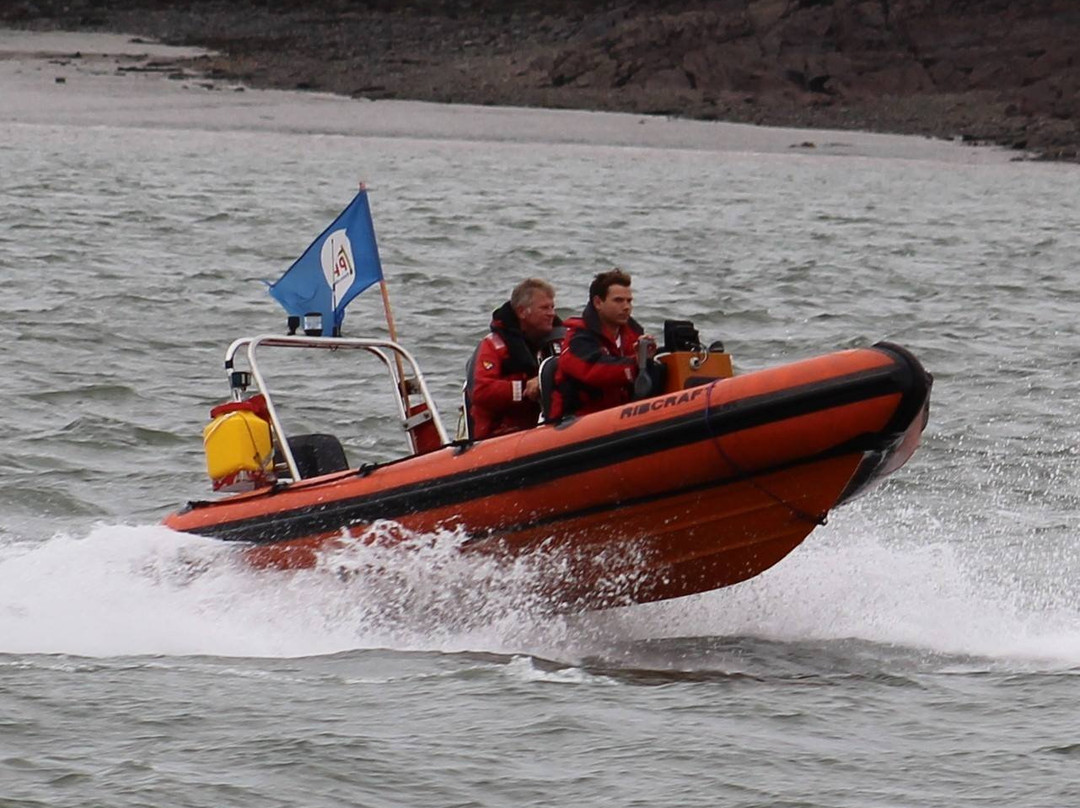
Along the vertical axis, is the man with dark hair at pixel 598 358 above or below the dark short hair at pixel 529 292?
below

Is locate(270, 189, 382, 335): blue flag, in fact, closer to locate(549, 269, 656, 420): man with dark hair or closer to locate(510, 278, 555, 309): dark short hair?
locate(510, 278, 555, 309): dark short hair

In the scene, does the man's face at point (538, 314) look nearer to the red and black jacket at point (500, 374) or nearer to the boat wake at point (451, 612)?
the red and black jacket at point (500, 374)

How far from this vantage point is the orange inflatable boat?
293 inches

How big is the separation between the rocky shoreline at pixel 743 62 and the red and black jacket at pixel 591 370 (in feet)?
88.3

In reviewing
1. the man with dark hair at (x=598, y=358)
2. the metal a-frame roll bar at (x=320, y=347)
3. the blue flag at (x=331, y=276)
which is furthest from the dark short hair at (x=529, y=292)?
the blue flag at (x=331, y=276)

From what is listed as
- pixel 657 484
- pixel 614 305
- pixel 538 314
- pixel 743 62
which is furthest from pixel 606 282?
pixel 743 62

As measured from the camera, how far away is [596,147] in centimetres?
3403

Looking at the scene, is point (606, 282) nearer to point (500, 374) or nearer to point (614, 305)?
point (614, 305)

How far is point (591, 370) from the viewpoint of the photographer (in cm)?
791

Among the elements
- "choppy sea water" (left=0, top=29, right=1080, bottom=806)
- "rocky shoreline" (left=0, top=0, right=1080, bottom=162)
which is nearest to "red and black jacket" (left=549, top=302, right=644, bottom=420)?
"choppy sea water" (left=0, top=29, right=1080, bottom=806)

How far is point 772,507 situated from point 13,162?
21.2 m

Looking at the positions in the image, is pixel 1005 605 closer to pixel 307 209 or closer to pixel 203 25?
pixel 307 209

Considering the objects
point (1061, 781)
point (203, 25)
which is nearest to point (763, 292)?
point (1061, 781)

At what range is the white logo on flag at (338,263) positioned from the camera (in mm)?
9156
